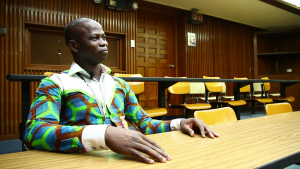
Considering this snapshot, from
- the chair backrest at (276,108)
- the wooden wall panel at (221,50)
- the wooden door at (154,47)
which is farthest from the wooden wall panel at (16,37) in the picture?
the chair backrest at (276,108)

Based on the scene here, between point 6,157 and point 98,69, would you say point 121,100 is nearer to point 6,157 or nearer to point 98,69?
point 98,69

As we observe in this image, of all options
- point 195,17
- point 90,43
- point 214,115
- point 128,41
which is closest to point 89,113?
point 90,43

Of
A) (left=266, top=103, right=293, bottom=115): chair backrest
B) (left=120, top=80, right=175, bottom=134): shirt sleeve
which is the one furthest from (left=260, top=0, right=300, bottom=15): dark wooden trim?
(left=120, top=80, right=175, bottom=134): shirt sleeve

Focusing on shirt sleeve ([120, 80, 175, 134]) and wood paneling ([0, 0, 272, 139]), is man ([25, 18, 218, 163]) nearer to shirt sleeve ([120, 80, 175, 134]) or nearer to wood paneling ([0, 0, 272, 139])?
shirt sleeve ([120, 80, 175, 134])

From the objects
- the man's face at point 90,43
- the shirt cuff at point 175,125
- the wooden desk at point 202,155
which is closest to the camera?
the wooden desk at point 202,155

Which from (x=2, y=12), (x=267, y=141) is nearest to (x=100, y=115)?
(x=267, y=141)

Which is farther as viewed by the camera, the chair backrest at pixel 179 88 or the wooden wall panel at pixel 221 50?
the wooden wall panel at pixel 221 50

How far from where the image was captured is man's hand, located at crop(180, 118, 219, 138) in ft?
2.49

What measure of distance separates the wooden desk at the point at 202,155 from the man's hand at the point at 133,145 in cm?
2

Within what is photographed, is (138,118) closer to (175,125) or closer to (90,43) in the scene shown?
(175,125)

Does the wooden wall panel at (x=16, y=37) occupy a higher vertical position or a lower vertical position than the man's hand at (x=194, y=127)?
higher

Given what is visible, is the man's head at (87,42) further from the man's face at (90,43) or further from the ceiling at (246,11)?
the ceiling at (246,11)

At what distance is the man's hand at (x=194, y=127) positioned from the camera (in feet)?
2.49

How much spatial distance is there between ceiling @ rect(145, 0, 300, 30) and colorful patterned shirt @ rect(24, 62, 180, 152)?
4359mm
